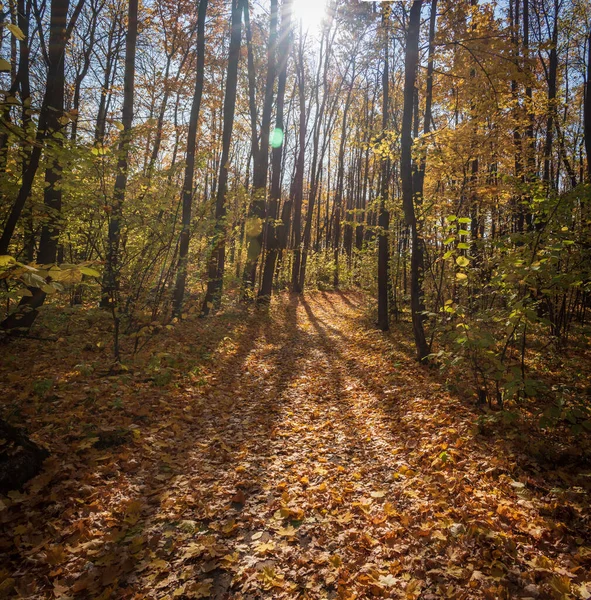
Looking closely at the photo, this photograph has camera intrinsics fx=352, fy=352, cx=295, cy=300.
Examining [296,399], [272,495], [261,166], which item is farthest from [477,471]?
[261,166]

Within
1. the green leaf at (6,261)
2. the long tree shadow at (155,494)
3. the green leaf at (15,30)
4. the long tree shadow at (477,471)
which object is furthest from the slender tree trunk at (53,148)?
the long tree shadow at (477,471)

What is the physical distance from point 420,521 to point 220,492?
6.29 feet

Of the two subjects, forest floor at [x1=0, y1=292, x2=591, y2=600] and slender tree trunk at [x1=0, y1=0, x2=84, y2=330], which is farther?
slender tree trunk at [x1=0, y1=0, x2=84, y2=330]

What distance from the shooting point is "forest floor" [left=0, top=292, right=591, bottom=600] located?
8.18ft

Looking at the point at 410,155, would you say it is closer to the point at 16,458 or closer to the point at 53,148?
the point at 53,148

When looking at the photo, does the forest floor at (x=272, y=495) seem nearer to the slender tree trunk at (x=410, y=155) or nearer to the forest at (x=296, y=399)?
the forest at (x=296, y=399)

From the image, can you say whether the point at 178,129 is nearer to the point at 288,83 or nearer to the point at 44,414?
the point at 288,83

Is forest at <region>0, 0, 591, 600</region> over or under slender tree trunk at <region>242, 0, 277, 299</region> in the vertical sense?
under

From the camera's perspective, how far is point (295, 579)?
101 inches

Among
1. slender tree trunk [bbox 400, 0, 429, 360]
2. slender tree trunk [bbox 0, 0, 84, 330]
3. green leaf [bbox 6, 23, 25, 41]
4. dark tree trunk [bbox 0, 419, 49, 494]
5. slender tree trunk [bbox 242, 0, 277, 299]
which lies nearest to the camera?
green leaf [bbox 6, 23, 25, 41]

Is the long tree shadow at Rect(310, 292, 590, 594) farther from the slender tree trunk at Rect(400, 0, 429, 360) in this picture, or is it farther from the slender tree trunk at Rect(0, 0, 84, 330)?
the slender tree trunk at Rect(0, 0, 84, 330)

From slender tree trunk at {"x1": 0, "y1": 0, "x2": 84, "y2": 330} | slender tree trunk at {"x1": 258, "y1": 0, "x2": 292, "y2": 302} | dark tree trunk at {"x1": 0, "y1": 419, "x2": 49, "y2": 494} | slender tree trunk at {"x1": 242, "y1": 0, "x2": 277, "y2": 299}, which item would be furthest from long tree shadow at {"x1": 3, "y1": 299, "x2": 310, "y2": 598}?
slender tree trunk at {"x1": 258, "y1": 0, "x2": 292, "y2": 302}

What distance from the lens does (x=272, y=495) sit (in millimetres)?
3564

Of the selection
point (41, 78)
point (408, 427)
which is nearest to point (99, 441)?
point (408, 427)
